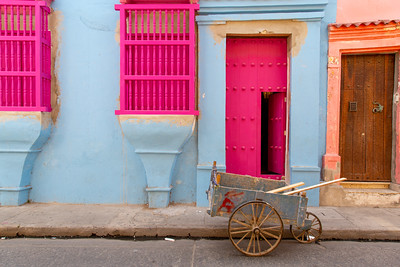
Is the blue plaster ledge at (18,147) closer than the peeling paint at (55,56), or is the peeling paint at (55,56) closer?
the blue plaster ledge at (18,147)

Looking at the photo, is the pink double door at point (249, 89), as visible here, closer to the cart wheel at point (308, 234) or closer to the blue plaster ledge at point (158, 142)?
the blue plaster ledge at point (158, 142)

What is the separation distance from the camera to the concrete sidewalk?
4.66 metres

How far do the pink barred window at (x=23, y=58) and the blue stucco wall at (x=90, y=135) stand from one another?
458 mm

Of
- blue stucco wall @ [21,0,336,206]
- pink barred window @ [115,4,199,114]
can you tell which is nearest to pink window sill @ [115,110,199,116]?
pink barred window @ [115,4,199,114]

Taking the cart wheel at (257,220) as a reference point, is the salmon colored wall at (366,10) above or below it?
above

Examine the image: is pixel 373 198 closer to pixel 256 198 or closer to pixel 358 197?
pixel 358 197

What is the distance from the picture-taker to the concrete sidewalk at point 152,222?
4.66 meters

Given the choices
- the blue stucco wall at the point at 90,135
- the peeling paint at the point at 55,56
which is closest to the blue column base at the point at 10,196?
the blue stucco wall at the point at 90,135

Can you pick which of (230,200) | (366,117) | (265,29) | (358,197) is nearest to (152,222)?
(230,200)

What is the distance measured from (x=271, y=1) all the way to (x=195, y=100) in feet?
7.93

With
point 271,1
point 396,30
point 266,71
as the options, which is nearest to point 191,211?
point 266,71

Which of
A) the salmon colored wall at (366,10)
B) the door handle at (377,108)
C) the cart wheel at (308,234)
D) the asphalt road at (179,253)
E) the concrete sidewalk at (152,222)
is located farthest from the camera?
the door handle at (377,108)

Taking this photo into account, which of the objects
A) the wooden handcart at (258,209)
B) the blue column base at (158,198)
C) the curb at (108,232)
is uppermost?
the wooden handcart at (258,209)

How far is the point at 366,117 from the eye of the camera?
624 centimetres
